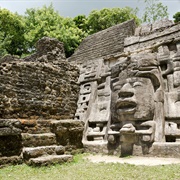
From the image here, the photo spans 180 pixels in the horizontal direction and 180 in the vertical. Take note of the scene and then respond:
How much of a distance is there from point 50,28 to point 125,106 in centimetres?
1589

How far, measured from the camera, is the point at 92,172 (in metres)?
3.80

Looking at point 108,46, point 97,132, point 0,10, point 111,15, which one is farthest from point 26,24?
point 97,132

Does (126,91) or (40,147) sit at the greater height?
(126,91)

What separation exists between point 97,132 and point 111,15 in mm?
19477

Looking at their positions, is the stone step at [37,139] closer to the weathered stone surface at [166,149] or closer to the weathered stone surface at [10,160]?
the weathered stone surface at [10,160]

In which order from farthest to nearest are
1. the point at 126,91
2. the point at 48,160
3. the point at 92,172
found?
the point at 126,91 < the point at 48,160 < the point at 92,172

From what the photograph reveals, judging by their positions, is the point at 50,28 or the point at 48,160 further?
the point at 50,28

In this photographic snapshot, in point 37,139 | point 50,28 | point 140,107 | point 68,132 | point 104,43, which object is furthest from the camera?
point 50,28

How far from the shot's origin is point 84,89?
7719 millimetres

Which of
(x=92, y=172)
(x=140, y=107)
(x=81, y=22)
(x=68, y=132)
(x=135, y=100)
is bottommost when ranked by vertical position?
(x=92, y=172)

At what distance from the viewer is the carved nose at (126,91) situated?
17.2 feet

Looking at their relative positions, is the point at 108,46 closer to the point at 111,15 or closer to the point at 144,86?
the point at 144,86

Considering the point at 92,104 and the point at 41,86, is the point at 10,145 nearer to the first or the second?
the point at 41,86

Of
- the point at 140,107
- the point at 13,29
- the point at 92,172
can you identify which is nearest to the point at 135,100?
the point at 140,107
